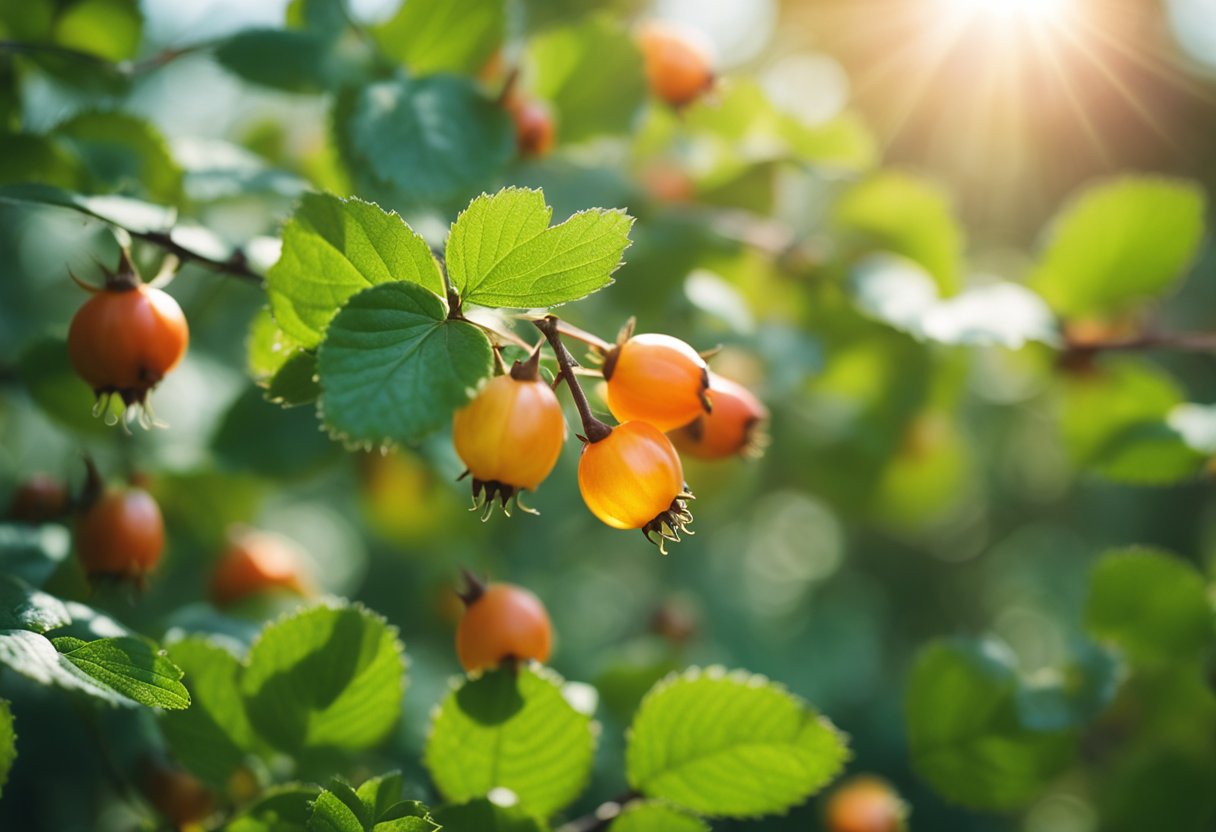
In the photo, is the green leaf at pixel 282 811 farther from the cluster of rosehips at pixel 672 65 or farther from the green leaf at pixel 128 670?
the cluster of rosehips at pixel 672 65

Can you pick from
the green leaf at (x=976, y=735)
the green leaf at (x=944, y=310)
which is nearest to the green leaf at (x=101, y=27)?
the green leaf at (x=944, y=310)

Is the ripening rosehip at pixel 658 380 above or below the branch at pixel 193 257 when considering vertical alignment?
above

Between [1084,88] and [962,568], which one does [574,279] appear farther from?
[1084,88]

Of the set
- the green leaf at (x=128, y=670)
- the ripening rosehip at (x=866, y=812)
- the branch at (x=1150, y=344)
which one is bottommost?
the ripening rosehip at (x=866, y=812)

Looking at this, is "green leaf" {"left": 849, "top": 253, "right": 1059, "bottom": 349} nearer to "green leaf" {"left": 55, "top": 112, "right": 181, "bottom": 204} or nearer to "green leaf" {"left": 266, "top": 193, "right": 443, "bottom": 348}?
"green leaf" {"left": 266, "top": 193, "right": 443, "bottom": 348}

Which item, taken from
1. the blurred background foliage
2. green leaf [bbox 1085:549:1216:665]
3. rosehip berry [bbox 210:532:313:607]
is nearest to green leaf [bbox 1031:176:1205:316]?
the blurred background foliage

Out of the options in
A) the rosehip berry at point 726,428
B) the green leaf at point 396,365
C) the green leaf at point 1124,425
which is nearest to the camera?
the green leaf at point 396,365
